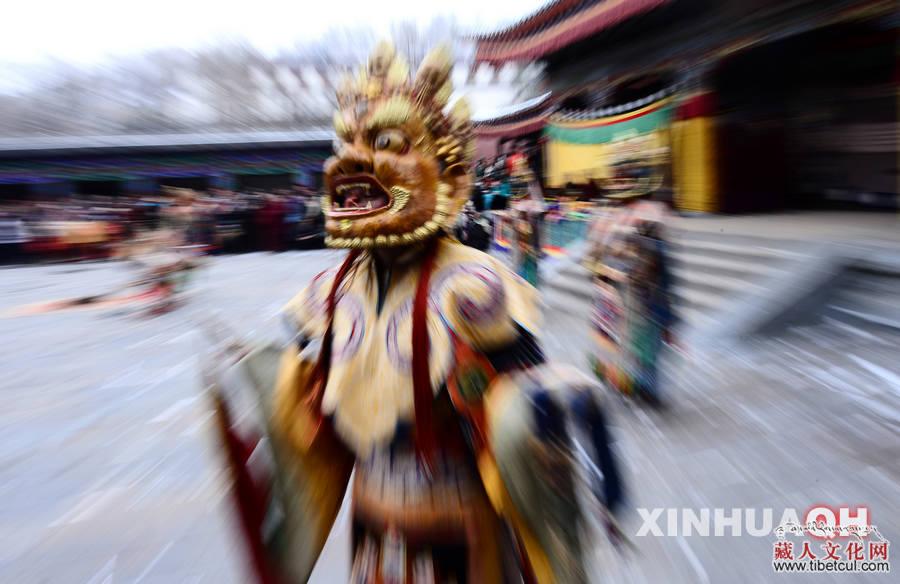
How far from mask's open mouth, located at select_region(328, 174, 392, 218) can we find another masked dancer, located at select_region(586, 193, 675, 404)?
10.1 feet

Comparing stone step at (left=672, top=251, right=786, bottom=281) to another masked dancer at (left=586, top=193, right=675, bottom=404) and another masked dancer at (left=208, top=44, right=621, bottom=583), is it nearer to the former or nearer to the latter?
another masked dancer at (left=586, top=193, right=675, bottom=404)

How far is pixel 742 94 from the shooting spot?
379 inches

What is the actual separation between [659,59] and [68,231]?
1490 centimetres

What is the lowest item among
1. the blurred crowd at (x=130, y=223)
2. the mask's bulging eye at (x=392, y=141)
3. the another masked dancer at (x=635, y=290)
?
the blurred crowd at (x=130, y=223)

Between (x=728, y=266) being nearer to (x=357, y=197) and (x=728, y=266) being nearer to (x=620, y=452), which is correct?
(x=620, y=452)

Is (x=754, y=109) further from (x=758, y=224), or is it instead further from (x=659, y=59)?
(x=758, y=224)

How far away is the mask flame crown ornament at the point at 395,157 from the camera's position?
1520 millimetres

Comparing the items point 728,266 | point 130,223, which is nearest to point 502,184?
point 130,223

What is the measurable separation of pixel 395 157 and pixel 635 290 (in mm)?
3190

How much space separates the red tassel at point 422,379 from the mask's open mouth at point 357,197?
211mm

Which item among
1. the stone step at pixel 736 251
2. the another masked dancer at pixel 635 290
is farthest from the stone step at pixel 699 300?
the another masked dancer at pixel 635 290

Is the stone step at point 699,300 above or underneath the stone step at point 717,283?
underneath

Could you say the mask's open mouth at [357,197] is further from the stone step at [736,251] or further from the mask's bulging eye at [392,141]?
the stone step at [736,251]

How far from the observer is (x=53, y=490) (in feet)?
11.8
